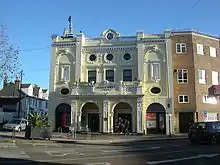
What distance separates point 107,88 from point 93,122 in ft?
16.1

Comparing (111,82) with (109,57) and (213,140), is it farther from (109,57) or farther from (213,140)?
(213,140)

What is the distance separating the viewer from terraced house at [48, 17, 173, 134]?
42062mm

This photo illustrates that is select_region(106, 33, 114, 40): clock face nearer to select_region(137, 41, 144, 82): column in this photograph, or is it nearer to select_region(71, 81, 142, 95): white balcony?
select_region(137, 41, 144, 82): column

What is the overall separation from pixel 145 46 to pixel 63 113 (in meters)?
13.4

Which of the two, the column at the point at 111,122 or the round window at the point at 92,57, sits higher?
the round window at the point at 92,57

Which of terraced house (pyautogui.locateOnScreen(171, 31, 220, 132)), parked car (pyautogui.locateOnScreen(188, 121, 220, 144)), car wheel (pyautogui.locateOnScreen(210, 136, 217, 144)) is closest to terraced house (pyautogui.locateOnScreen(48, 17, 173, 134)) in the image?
terraced house (pyautogui.locateOnScreen(171, 31, 220, 132))

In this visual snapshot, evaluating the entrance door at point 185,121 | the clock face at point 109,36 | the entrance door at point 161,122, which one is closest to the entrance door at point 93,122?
the entrance door at point 161,122

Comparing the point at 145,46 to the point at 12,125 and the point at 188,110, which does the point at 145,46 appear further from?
the point at 12,125

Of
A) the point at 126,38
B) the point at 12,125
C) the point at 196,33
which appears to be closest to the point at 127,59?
the point at 126,38

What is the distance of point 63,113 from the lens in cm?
4406

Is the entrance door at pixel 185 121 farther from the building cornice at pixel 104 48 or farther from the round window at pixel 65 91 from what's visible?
the round window at pixel 65 91

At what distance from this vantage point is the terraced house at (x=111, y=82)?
4206cm

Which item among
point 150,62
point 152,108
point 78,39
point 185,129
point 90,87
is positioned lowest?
point 185,129

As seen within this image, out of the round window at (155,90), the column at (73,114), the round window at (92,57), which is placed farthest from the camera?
the round window at (92,57)
